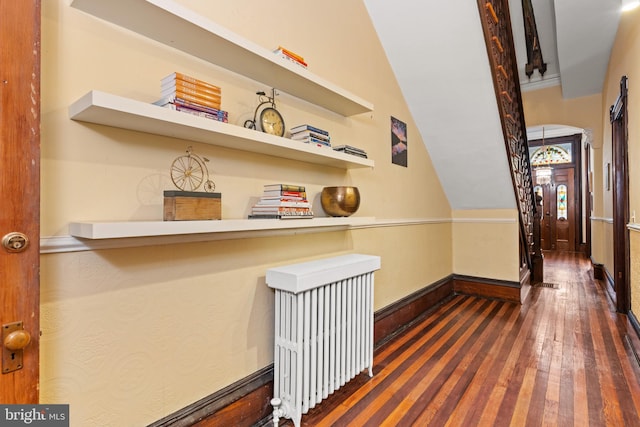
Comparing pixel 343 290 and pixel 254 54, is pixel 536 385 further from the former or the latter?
pixel 254 54

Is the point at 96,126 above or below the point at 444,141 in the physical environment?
below

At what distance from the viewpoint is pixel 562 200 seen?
880 cm

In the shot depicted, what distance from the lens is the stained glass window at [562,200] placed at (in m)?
8.76

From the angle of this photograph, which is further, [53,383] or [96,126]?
[96,126]

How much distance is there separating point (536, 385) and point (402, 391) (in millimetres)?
889

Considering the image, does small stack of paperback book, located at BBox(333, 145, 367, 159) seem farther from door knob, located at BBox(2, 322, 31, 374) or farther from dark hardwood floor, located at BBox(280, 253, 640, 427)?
door knob, located at BBox(2, 322, 31, 374)

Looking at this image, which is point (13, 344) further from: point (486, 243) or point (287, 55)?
point (486, 243)

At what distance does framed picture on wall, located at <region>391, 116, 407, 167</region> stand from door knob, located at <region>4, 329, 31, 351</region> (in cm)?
279

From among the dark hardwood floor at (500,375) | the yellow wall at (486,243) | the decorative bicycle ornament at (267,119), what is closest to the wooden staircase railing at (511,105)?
the yellow wall at (486,243)

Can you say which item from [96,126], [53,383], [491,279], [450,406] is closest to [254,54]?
[96,126]

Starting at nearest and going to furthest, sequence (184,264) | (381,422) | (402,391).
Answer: (184,264), (381,422), (402,391)

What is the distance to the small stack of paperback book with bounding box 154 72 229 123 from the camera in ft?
4.18

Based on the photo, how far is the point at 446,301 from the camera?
4141 millimetres

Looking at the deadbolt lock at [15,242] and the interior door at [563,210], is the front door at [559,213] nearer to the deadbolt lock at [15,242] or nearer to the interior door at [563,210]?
the interior door at [563,210]
